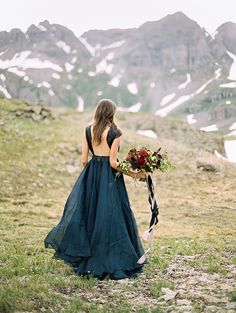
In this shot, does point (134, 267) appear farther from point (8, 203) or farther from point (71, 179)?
Result: point (71, 179)

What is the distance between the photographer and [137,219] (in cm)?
1931

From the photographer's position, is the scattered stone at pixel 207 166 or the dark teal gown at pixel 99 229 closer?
the dark teal gown at pixel 99 229

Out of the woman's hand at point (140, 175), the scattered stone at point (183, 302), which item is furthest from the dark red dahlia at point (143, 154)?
the scattered stone at point (183, 302)

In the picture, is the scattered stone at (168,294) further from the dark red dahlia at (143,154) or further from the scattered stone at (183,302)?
the dark red dahlia at (143,154)

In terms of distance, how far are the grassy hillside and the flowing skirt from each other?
34 centimetres

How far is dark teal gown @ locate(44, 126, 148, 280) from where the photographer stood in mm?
9750

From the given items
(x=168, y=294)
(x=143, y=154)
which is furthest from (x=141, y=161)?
(x=168, y=294)

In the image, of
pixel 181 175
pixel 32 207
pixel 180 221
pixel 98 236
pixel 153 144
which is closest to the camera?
pixel 98 236

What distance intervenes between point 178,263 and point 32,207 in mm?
10530

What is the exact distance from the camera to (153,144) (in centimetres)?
3719

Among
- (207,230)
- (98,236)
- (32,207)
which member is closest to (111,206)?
(98,236)

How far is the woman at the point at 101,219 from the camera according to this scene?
9.76 meters

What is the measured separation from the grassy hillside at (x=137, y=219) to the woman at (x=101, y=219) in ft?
1.20

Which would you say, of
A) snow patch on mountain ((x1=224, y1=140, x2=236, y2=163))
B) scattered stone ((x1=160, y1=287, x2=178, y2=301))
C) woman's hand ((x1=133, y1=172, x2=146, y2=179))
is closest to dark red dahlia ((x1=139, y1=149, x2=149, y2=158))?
woman's hand ((x1=133, y1=172, x2=146, y2=179))
